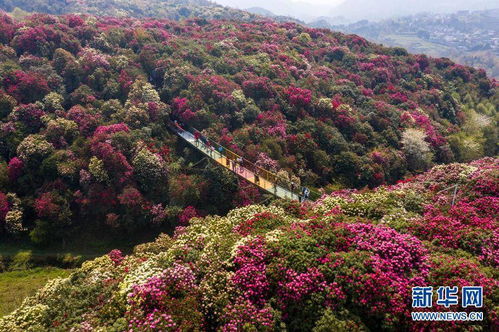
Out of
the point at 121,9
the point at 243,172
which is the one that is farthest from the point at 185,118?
the point at 121,9

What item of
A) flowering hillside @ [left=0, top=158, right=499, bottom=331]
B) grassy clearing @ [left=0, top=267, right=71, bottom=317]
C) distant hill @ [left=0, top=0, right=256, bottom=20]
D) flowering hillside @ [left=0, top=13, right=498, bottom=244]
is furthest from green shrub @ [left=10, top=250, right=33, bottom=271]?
distant hill @ [left=0, top=0, right=256, bottom=20]

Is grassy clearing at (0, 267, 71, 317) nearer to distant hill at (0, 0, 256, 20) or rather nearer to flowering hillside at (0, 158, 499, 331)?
flowering hillside at (0, 158, 499, 331)

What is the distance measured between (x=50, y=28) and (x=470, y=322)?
50.2m

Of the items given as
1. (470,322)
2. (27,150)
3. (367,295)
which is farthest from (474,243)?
(27,150)

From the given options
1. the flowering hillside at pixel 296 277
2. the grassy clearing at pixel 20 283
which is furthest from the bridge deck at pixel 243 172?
the grassy clearing at pixel 20 283

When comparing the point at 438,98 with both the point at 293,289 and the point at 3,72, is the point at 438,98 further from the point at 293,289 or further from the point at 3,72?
the point at 3,72

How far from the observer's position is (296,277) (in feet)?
38.1

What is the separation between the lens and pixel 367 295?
10.9 m

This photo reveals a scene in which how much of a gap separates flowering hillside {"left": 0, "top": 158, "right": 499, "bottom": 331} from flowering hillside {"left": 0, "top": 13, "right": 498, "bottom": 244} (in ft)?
42.4

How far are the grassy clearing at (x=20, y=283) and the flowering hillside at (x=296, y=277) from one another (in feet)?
24.4

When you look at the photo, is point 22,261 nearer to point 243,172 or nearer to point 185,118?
point 243,172

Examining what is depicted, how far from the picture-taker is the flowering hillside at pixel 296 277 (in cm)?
1065

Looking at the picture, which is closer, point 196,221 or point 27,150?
point 196,221

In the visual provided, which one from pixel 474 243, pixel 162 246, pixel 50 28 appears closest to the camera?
pixel 474 243
